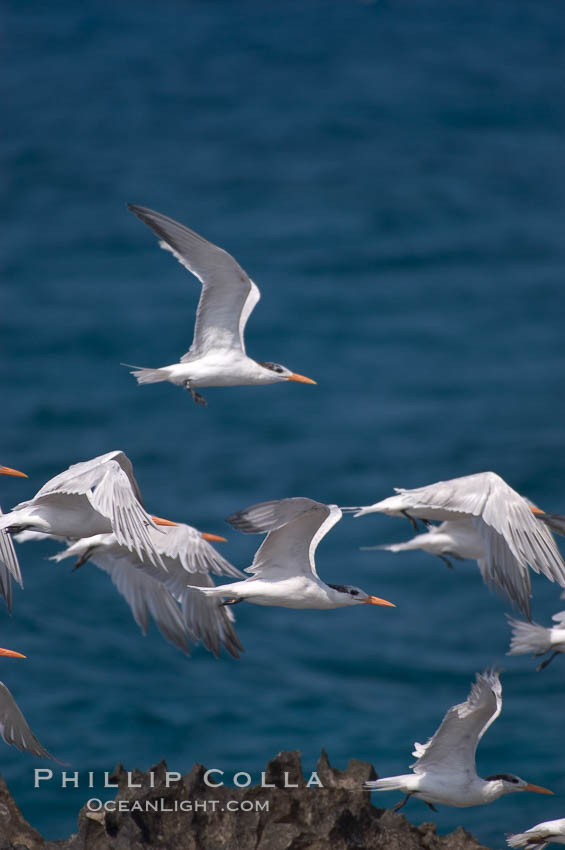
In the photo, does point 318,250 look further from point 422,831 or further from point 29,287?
point 422,831

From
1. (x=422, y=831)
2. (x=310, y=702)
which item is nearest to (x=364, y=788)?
(x=422, y=831)

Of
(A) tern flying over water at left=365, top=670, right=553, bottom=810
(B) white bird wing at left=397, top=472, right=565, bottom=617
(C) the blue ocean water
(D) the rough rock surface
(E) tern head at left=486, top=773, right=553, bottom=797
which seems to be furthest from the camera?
(C) the blue ocean water

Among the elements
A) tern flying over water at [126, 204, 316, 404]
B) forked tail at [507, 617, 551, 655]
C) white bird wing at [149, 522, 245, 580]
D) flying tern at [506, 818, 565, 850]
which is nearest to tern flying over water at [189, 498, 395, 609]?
white bird wing at [149, 522, 245, 580]

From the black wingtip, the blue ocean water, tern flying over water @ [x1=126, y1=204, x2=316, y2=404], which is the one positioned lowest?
the blue ocean water

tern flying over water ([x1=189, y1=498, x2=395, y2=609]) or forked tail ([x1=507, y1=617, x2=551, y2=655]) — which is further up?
tern flying over water ([x1=189, y1=498, x2=395, y2=609])

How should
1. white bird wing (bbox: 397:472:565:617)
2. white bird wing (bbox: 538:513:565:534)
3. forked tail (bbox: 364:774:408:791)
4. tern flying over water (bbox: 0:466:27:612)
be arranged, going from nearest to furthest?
tern flying over water (bbox: 0:466:27:612)
white bird wing (bbox: 397:472:565:617)
forked tail (bbox: 364:774:408:791)
white bird wing (bbox: 538:513:565:534)

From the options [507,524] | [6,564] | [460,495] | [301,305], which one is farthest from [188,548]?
[301,305]

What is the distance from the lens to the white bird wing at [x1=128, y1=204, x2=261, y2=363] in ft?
53.0

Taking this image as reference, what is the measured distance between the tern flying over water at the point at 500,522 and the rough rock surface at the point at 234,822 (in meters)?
2.70

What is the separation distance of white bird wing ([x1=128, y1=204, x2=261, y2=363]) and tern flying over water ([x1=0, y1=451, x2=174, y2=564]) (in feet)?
10.1

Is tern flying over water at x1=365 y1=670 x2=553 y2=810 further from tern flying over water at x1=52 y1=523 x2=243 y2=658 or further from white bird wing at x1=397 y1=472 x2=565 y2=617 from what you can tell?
tern flying over water at x1=52 y1=523 x2=243 y2=658

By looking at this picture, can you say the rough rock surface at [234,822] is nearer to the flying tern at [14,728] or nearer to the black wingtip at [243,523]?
the flying tern at [14,728]

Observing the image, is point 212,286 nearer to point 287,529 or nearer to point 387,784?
point 287,529

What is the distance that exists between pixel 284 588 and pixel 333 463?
121 ft
